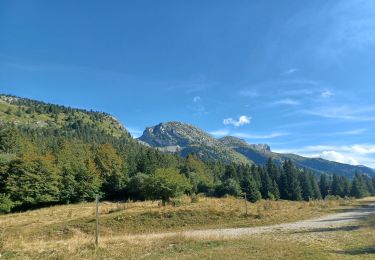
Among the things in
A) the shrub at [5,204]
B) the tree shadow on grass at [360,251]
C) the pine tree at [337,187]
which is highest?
the pine tree at [337,187]

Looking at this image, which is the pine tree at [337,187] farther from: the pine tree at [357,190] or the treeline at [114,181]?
the pine tree at [357,190]

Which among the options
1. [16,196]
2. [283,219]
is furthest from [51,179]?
[283,219]

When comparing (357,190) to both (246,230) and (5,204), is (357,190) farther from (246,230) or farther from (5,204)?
(5,204)

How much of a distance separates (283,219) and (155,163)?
75.5m

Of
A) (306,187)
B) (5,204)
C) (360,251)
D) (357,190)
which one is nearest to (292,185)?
(306,187)

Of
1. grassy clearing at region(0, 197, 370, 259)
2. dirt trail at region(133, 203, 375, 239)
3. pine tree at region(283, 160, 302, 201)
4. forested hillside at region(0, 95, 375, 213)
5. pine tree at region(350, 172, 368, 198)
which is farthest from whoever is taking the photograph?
pine tree at region(350, 172, 368, 198)

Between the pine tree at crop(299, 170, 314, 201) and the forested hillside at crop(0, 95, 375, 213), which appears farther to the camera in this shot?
the pine tree at crop(299, 170, 314, 201)

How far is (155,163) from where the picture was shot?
108m

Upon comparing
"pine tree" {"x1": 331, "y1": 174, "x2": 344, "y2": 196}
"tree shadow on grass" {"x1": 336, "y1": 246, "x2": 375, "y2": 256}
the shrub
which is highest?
"pine tree" {"x1": 331, "y1": 174, "x2": 344, "y2": 196}

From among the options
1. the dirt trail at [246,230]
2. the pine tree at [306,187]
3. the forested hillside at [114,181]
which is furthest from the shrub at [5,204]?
the pine tree at [306,187]

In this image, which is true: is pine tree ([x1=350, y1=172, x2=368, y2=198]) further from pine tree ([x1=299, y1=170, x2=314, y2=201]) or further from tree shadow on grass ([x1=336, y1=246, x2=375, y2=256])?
tree shadow on grass ([x1=336, y1=246, x2=375, y2=256])

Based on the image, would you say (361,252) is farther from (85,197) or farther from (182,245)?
(85,197)

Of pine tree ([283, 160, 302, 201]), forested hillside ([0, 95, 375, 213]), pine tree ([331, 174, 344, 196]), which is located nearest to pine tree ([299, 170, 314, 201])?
forested hillside ([0, 95, 375, 213])

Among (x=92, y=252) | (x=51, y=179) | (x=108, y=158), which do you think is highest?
(x=108, y=158)
